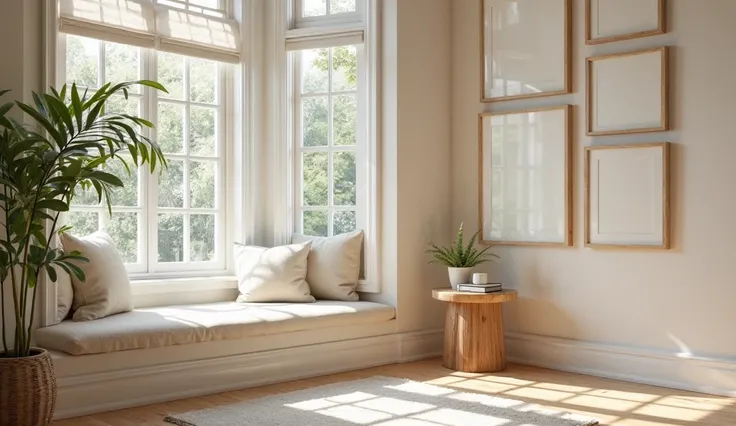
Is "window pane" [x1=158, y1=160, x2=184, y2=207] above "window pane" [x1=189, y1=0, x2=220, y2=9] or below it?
below

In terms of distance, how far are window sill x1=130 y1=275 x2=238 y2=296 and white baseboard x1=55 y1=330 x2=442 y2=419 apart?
84 cm

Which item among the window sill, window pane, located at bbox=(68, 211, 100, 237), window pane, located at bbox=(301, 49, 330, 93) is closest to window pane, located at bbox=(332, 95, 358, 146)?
window pane, located at bbox=(301, 49, 330, 93)

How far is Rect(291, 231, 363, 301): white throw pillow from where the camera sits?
566cm

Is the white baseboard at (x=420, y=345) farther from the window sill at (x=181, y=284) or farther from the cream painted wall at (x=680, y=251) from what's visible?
the window sill at (x=181, y=284)

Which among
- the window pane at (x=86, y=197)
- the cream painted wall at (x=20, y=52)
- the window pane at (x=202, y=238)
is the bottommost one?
the window pane at (x=202, y=238)

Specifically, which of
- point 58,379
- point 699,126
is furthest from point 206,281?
point 699,126

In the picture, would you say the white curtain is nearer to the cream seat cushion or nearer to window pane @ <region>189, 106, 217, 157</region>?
window pane @ <region>189, 106, 217, 157</region>

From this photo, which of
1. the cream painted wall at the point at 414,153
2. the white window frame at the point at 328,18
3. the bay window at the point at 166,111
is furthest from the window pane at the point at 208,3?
the cream painted wall at the point at 414,153

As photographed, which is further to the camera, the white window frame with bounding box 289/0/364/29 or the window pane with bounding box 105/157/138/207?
the white window frame with bounding box 289/0/364/29

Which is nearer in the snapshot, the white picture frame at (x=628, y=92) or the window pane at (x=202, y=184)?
the white picture frame at (x=628, y=92)

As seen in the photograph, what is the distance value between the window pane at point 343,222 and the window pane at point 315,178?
0.46ft

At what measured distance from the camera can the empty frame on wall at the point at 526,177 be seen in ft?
17.8

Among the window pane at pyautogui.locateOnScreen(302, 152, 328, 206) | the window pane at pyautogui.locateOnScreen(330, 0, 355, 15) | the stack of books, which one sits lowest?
the stack of books

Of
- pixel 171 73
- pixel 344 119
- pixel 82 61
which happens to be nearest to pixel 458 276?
pixel 344 119
